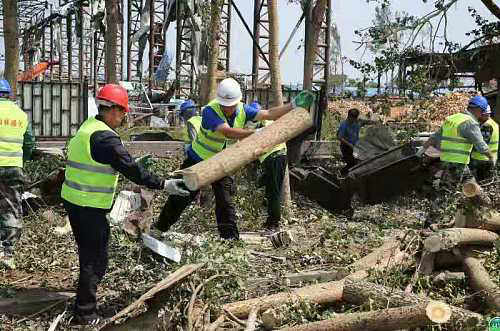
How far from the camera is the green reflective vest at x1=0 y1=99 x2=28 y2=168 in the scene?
5.91 meters

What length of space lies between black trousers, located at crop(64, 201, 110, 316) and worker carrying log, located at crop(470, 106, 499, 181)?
5.07 meters

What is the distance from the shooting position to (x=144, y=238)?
5.38 m

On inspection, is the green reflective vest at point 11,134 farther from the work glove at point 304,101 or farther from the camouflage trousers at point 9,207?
the work glove at point 304,101

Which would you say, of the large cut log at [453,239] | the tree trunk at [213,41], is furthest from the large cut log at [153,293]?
the tree trunk at [213,41]

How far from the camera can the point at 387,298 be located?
13.2ft

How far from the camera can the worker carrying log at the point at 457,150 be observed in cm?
742

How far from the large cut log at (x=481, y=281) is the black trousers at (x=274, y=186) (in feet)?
10.0

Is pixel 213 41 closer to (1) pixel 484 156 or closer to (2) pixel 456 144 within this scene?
(2) pixel 456 144

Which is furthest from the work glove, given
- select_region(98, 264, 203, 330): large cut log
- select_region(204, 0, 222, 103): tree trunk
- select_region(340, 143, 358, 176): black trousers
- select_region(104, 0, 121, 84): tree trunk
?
select_region(104, 0, 121, 84): tree trunk

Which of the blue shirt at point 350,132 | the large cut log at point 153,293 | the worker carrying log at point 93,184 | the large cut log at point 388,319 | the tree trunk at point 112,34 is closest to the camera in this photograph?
the large cut log at point 388,319

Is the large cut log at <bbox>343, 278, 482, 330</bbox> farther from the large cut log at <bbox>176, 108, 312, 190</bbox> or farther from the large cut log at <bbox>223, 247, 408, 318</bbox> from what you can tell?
the large cut log at <bbox>176, 108, 312, 190</bbox>

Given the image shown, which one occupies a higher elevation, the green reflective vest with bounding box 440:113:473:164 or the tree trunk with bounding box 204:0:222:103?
the tree trunk with bounding box 204:0:222:103

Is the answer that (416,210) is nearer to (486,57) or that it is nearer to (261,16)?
(486,57)

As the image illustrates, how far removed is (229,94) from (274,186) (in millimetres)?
1748
